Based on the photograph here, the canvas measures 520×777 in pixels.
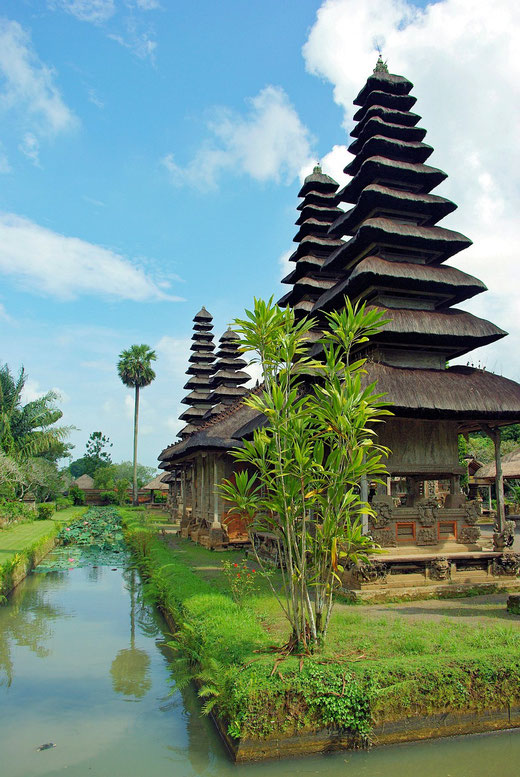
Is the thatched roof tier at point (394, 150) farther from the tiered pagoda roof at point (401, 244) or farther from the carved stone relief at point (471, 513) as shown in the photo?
the carved stone relief at point (471, 513)

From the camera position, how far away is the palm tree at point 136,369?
197 ft

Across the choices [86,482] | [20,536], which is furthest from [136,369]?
[20,536]

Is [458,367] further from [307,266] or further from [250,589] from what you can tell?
[307,266]

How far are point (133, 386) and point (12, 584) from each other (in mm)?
45767

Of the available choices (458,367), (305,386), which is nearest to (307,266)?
(305,386)

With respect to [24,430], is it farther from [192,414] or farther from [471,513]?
[471,513]

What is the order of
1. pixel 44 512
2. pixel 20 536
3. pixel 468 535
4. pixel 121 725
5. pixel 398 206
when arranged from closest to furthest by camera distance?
pixel 121 725 → pixel 468 535 → pixel 398 206 → pixel 20 536 → pixel 44 512

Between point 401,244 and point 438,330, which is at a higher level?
point 401,244

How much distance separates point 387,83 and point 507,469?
23678 mm

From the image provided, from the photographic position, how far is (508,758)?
6195 mm

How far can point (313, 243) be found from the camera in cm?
2125

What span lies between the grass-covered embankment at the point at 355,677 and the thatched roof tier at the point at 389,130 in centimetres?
1287

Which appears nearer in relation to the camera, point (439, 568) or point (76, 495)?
point (439, 568)

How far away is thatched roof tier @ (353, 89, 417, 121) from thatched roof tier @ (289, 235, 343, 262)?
533cm
